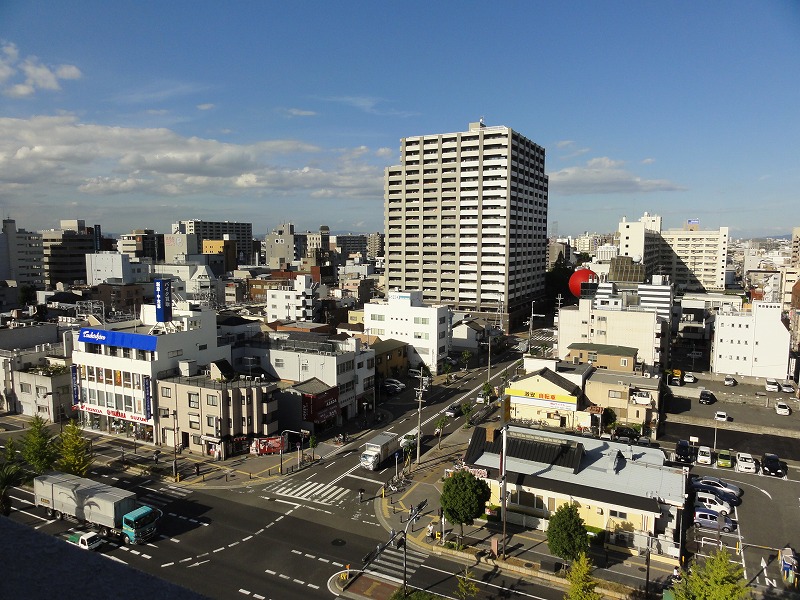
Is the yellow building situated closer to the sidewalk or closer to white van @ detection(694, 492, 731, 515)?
the sidewalk

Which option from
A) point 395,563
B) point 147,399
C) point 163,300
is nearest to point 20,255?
point 163,300

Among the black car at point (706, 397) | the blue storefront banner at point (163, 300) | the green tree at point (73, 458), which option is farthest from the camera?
the black car at point (706, 397)

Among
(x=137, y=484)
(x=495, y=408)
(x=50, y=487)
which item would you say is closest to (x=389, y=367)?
(x=495, y=408)

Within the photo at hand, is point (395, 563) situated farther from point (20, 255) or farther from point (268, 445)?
point (20, 255)

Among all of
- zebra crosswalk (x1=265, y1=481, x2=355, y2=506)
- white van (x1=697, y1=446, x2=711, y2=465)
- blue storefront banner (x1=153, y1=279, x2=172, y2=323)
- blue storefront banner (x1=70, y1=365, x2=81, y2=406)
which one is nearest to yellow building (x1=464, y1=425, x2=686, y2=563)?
white van (x1=697, y1=446, x2=711, y2=465)

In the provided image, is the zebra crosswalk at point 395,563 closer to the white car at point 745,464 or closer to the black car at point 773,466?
the white car at point 745,464

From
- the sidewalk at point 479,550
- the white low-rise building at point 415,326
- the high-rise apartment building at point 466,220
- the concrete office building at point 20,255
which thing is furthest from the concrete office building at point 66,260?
the sidewalk at point 479,550
